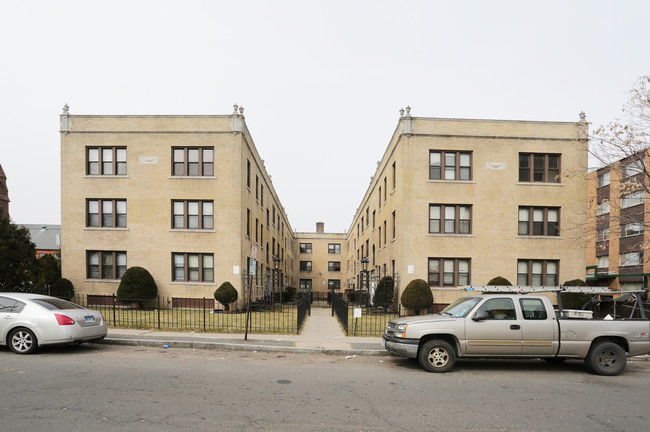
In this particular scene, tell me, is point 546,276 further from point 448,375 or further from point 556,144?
point 448,375

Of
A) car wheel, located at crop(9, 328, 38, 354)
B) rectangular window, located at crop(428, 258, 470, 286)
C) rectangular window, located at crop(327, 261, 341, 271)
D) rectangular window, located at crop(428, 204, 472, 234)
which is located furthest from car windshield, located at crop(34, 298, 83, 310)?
rectangular window, located at crop(327, 261, 341, 271)

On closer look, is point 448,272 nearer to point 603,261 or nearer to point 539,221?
point 539,221

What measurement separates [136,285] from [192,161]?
7253 mm

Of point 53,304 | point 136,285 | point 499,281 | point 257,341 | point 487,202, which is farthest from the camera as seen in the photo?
point 487,202

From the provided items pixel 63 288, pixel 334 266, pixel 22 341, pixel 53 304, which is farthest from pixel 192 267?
pixel 334 266

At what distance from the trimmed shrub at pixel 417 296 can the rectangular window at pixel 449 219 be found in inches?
132

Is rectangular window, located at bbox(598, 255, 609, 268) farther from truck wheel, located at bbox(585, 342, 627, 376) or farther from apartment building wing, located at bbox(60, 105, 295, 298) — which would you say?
truck wheel, located at bbox(585, 342, 627, 376)

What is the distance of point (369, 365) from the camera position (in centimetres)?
968

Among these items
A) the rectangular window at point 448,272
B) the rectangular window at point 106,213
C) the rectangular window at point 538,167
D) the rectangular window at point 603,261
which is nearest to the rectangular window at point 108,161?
the rectangular window at point 106,213

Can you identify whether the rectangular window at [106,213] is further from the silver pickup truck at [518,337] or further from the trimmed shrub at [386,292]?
the silver pickup truck at [518,337]

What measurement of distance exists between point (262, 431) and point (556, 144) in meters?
23.9

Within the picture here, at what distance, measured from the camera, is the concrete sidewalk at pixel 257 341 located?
1117 cm

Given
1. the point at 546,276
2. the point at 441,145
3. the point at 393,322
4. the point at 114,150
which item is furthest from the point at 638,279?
the point at 114,150

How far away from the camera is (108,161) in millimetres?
24688
